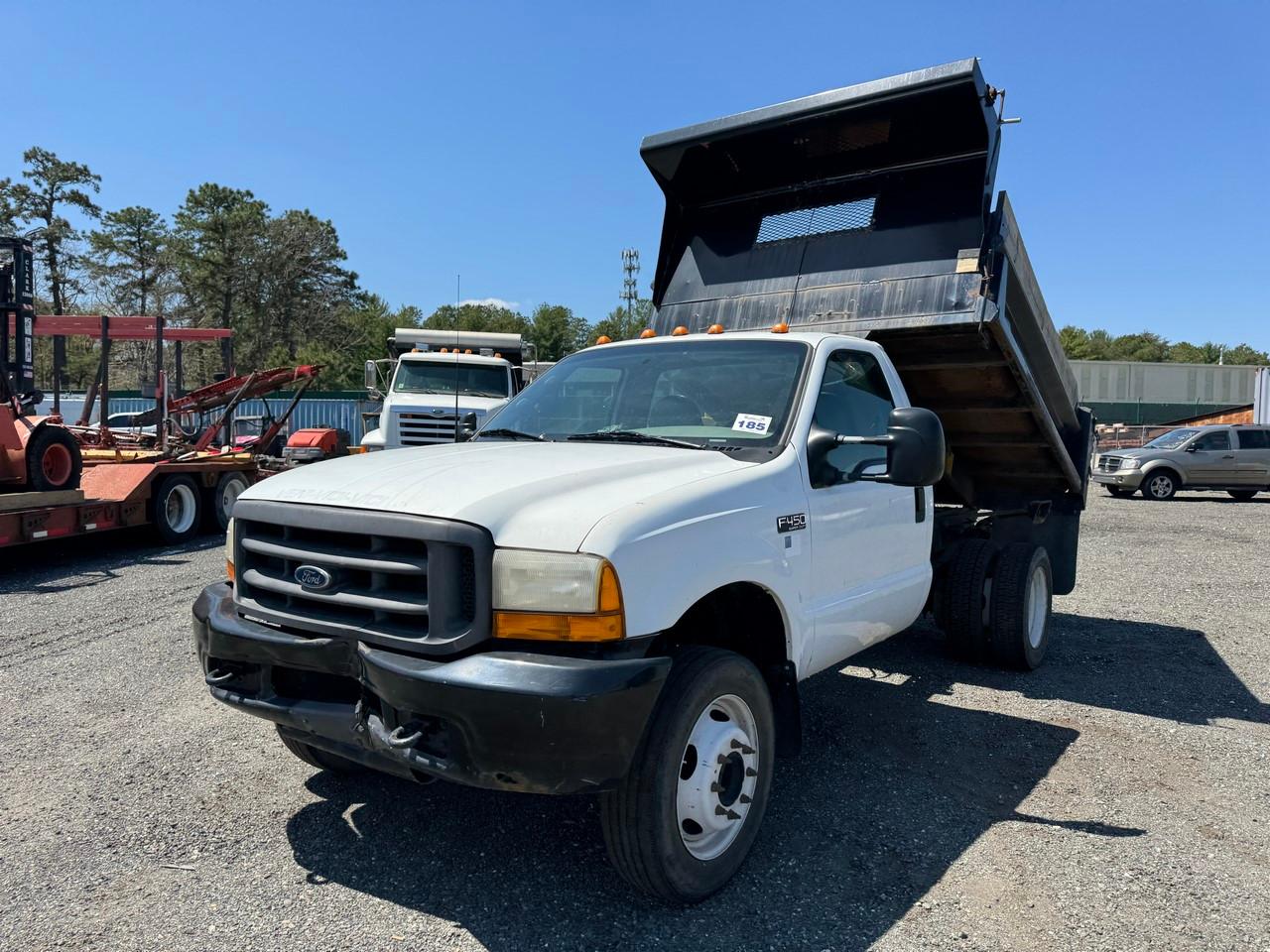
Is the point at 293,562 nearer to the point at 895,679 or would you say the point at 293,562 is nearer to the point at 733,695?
the point at 733,695

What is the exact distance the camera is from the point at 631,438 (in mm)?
3906

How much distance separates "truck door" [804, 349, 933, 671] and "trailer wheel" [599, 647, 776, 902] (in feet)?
2.09

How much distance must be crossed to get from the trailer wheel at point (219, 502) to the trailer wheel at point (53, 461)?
2.08 m

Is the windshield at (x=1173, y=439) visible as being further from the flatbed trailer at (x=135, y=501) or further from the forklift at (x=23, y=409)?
the forklift at (x=23, y=409)

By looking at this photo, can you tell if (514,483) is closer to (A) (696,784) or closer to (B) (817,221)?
(A) (696,784)

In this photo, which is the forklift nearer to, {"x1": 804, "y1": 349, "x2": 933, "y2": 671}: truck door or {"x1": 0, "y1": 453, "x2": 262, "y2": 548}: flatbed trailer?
{"x1": 0, "y1": 453, "x2": 262, "y2": 548}: flatbed trailer

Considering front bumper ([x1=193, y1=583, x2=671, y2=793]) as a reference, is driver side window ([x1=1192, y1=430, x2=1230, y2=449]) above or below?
above

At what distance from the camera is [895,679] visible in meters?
5.82

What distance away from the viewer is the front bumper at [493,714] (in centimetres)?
258

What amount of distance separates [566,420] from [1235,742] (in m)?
3.89

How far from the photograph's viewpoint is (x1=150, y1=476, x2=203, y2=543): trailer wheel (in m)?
10.7

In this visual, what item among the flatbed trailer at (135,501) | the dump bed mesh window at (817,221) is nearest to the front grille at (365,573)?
the dump bed mesh window at (817,221)

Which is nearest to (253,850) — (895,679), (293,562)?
(293,562)

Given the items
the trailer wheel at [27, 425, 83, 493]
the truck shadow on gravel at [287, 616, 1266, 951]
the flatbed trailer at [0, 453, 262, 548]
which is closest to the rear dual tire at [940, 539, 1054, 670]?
the truck shadow on gravel at [287, 616, 1266, 951]
